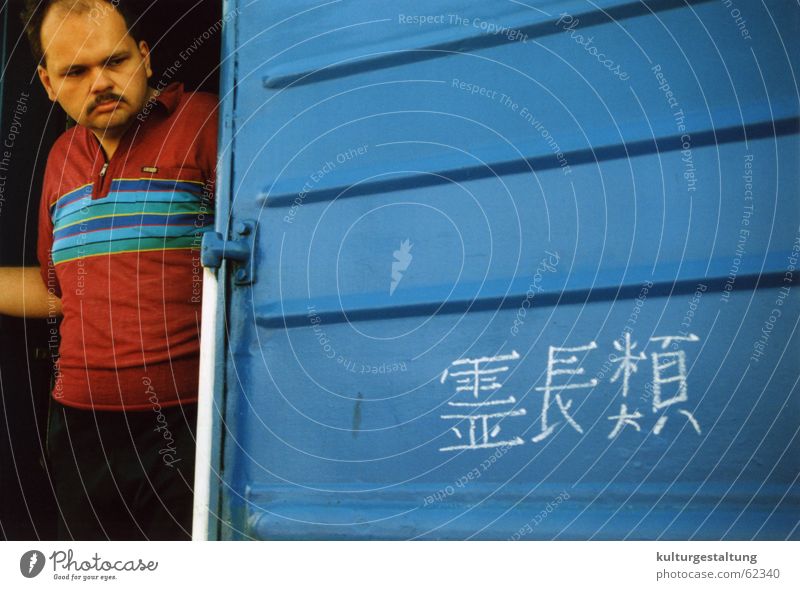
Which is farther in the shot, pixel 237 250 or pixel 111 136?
pixel 111 136

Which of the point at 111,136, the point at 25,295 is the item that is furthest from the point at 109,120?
the point at 25,295

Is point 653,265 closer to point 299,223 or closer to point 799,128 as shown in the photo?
point 799,128

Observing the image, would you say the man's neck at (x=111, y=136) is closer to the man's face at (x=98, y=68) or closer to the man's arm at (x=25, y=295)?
the man's face at (x=98, y=68)

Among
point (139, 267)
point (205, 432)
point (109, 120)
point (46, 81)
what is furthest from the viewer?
point (46, 81)

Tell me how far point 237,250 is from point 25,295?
2.50 ft

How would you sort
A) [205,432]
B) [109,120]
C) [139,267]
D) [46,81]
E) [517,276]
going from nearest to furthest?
[517,276] → [205,432] → [139,267] → [109,120] → [46,81]

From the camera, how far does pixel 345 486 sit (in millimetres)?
1621

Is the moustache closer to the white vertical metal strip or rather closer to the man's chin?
the man's chin

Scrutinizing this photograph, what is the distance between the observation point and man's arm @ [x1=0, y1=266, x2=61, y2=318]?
223 centimetres

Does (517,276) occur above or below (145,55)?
below

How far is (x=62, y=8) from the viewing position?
2.12m

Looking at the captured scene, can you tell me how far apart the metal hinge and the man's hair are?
0.67m

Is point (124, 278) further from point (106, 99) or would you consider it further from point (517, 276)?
point (517, 276)
